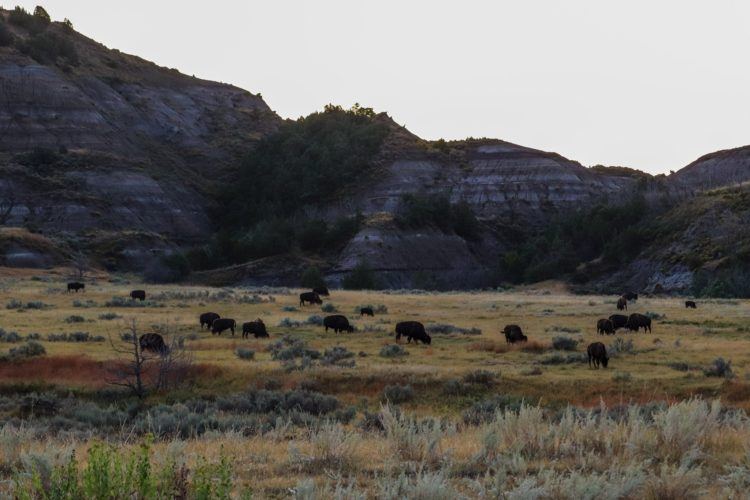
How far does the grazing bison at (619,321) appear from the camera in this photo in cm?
3450

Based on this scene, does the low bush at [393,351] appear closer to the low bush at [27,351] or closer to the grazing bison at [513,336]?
the grazing bison at [513,336]

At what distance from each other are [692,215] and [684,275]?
14273mm

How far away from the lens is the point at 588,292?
84500 mm

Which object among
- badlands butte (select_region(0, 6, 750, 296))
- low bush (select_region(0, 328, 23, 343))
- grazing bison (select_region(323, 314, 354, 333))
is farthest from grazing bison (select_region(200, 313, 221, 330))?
badlands butte (select_region(0, 6, 750, 296))

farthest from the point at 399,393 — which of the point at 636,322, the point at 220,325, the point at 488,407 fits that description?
the point at 636,322

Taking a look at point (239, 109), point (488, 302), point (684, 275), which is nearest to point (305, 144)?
point (239, 109)

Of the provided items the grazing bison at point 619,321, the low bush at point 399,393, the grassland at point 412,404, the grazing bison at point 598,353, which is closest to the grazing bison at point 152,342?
the grassland at point 412,404

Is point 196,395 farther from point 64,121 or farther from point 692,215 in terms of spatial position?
point 64,121

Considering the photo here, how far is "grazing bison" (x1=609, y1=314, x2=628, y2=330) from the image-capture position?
34.5 meters

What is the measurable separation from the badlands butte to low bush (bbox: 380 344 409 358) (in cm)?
5017

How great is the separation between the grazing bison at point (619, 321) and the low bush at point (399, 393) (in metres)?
15.5

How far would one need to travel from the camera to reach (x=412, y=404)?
21.2 meters

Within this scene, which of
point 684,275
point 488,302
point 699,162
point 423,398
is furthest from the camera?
point 699,162

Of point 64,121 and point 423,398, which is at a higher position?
point 64,121
